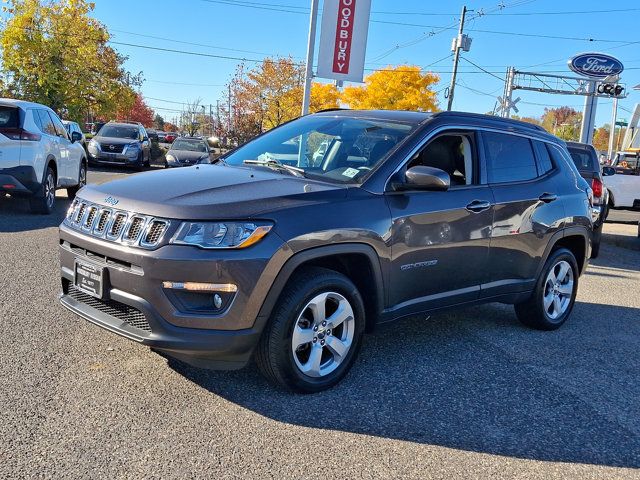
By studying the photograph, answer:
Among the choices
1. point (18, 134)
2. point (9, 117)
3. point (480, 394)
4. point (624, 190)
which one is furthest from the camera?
point (624, 190)

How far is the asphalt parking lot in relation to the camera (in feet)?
9.83

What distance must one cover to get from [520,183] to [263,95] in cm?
3587

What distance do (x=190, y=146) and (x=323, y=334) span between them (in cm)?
1873

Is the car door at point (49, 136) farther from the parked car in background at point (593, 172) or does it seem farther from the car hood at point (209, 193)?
the parked car in background at point (593, 172)

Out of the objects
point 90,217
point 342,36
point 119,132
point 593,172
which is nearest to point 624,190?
point 593,172

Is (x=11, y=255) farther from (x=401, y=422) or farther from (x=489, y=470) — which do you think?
(x=489, y=470)

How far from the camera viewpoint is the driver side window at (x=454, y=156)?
4621 mm

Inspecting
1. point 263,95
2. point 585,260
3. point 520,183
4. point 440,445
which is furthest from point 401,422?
point 263,95

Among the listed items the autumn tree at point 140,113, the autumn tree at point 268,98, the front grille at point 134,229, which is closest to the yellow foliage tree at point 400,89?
the autumn tree at point 268,98

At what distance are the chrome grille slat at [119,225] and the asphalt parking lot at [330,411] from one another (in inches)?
35.7

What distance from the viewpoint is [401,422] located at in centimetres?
352

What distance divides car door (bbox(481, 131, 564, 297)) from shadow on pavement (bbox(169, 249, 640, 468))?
1.90 ft

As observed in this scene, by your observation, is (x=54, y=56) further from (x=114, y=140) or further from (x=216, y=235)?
(x=216, y=235)

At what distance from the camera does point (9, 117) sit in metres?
9.28
